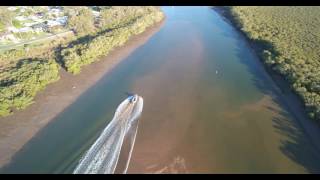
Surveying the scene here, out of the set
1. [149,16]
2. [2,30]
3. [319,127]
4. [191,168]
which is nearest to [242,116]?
[319,127]

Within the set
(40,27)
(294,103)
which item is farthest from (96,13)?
(294,103)

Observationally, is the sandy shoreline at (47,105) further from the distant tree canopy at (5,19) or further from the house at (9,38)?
the distant tree canopy at (5,19)

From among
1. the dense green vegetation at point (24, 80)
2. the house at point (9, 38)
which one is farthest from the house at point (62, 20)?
the dense green vegetation at point (24, 80)

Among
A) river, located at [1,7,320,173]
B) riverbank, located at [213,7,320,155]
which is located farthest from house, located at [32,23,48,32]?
riverbank, located at [213,7,320,155]

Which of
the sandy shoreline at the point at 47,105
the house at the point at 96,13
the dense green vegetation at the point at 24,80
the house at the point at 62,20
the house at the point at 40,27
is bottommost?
the sandy shoreline at the point at 47,105
